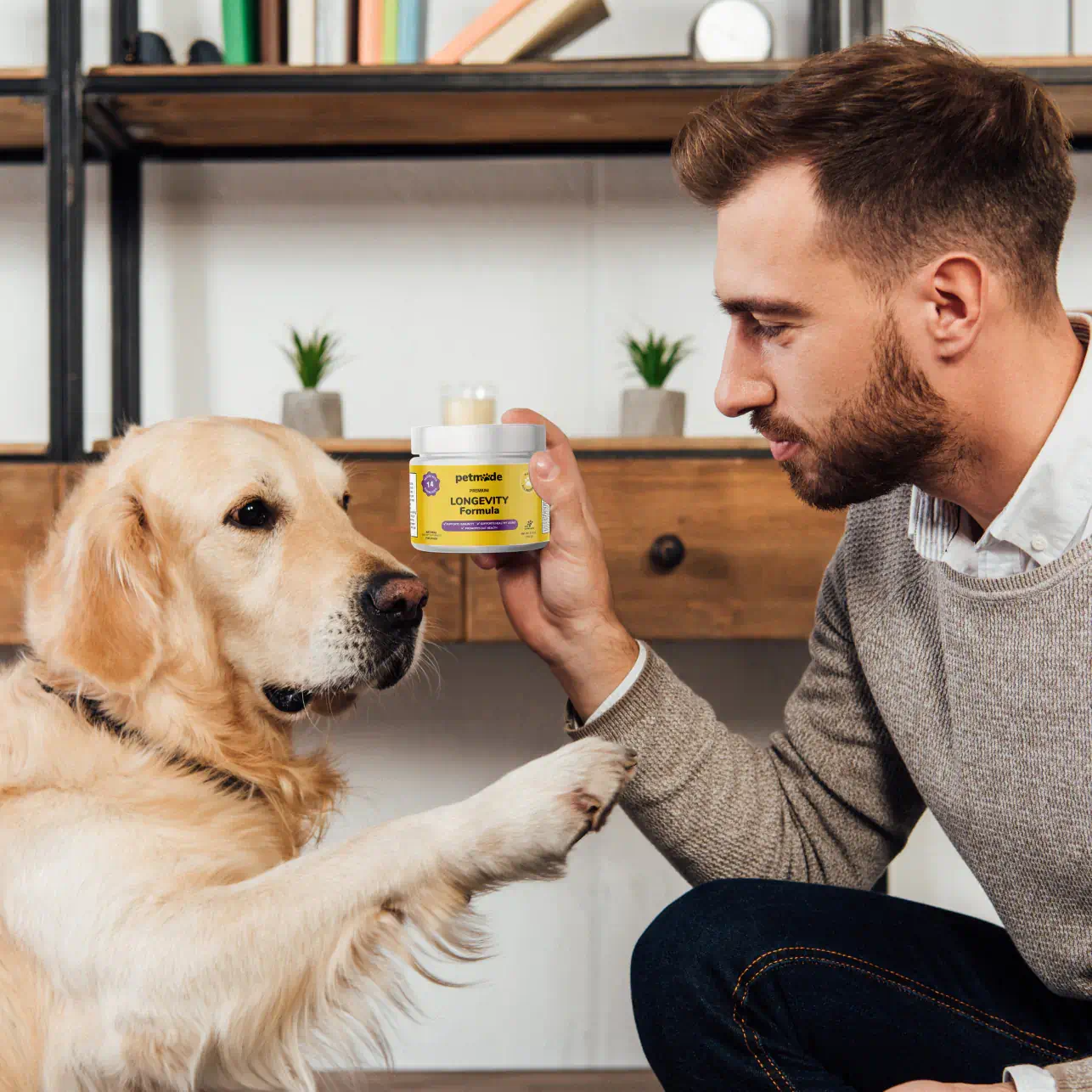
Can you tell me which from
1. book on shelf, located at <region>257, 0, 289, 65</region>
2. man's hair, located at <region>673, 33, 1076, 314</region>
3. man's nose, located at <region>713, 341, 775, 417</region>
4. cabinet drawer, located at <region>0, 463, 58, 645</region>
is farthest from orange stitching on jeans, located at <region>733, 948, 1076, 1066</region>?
book on shelf, located at <region>257, 0, 289, 65</region>

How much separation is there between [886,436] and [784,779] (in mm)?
419

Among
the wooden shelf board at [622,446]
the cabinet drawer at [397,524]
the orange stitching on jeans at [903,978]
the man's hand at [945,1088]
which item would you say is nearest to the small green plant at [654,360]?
the wooden shelf board at [622,446]

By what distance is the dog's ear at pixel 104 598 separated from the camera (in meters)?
1.01

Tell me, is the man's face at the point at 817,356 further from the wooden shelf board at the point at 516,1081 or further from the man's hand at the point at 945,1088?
the wooden shelf board at the point at 516,1081

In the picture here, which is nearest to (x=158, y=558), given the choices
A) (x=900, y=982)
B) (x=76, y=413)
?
(x=76, y=413)

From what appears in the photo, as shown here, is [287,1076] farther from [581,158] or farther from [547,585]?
[581,158]

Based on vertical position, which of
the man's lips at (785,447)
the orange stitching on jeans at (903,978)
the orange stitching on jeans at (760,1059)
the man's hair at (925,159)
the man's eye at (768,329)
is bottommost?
the orange stitching on jeans at (760,1059)

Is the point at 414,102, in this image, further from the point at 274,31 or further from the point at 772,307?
the point at 772,307

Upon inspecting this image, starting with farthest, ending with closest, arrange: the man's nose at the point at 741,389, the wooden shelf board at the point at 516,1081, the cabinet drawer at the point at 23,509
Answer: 1. the wooden shelf board at the point at 516,1081
2. the cabinet drawer at the point at 23,509
3. the man's nose at the point at 741,389

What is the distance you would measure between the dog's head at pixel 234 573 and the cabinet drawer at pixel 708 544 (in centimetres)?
46

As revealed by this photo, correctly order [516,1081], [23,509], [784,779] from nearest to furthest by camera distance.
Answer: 1. [784,779]
2. [23,509]
3. [516,1081]

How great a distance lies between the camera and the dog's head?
1.07 m

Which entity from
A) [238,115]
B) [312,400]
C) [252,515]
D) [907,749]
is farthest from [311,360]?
[907,749]

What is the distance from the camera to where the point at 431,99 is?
5.52 ft
